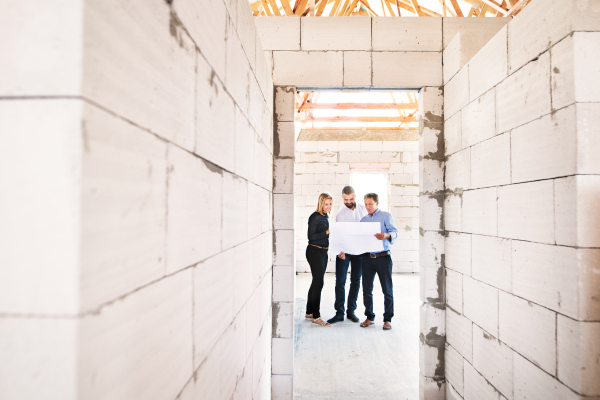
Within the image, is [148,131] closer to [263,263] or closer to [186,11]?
[186,11]

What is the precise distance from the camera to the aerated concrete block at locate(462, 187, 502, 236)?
184 centimetres

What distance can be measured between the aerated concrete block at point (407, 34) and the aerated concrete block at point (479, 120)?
0.72 m

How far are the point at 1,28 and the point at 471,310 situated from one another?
2.44 m


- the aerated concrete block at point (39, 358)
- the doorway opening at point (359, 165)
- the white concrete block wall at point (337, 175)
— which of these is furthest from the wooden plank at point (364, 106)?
the aerated concrete block at point (39, 358)

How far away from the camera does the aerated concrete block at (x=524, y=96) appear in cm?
145

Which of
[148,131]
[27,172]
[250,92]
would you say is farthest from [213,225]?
[250,92]

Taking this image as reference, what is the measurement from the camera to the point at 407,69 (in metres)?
2.58

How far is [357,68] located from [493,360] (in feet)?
7.16

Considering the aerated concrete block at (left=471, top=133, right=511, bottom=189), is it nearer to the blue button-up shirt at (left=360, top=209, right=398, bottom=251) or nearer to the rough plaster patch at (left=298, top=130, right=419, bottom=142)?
the blue button-up shirt at (left=360, top=209, right=398, bottom=251)

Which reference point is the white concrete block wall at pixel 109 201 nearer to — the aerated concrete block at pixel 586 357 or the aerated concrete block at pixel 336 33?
the aerated concrete block at pixel 586 357

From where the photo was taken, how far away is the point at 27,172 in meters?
0.47

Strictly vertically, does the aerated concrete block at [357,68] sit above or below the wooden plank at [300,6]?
below

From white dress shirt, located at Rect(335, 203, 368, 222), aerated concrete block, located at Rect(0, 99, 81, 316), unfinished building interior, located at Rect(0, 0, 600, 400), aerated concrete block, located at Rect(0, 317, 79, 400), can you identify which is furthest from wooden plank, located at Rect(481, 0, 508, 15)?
aerated concrete block, located at Rect(0, 317, 79, 400)

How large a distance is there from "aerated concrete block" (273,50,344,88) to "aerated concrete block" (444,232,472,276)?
145cm
